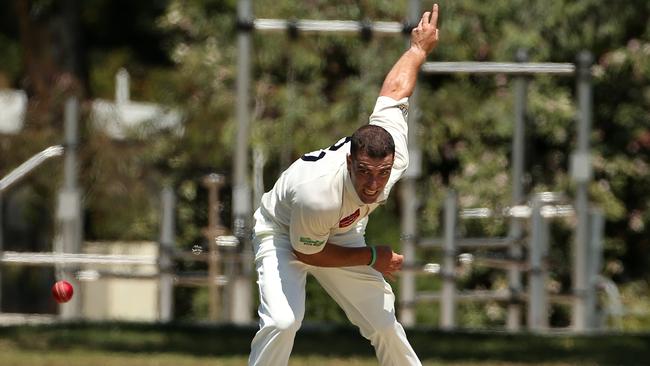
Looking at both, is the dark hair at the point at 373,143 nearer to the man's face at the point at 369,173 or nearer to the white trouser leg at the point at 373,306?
the man's face at the point at 369,173

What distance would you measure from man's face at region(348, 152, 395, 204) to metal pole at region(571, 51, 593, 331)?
32.6 ft

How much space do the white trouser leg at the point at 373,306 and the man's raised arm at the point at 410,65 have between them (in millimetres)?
952

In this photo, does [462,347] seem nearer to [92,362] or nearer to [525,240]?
[92,362]

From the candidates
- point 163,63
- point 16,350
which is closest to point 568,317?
point 16,350

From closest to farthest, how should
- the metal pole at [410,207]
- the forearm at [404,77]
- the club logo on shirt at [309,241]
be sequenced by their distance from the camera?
the club logo on shirt at [309,241], the forearm at [404,77], the metal pole at [410,207]

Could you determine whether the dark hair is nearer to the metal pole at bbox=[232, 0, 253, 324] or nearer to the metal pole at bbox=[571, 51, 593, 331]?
the metal pole at bbox=[232, 0, 253, 324]

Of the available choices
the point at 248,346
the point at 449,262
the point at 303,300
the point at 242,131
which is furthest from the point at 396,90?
the point at 449,262

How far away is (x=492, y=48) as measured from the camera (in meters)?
23.5

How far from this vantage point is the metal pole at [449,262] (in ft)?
58.0

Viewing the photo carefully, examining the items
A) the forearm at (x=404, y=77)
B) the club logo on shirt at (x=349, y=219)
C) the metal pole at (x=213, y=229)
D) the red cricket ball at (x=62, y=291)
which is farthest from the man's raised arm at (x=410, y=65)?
the metal pole at (x=213, y=229)

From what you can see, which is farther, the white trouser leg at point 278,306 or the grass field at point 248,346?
the grass field at point 248,346

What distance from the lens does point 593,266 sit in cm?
1819

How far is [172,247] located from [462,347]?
193 inches

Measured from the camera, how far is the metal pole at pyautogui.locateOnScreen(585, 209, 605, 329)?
1794 centimetres
